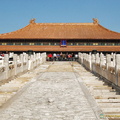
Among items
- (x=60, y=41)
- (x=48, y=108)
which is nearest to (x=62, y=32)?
(x=60, y=41)

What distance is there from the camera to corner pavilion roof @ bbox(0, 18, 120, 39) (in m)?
46.6

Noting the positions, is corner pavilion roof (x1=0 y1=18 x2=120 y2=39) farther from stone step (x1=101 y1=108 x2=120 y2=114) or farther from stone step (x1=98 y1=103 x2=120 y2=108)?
stone step (x1=101 y1=108 x2=120 y2=114)

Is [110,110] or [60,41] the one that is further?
[60,41]

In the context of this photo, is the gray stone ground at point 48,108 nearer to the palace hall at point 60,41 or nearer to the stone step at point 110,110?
the stone step at point 110,110

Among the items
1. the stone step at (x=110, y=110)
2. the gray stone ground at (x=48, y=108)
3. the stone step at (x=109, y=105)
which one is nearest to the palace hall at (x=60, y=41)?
the gray stone ground at (x=48, y=108)

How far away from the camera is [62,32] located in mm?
49062

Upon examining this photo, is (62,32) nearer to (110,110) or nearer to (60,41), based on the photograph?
(60,41)

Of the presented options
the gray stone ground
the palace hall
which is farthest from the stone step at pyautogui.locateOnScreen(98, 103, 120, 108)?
the palace hall

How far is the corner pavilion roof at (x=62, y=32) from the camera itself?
46625mm

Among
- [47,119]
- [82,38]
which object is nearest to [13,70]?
[47,119]

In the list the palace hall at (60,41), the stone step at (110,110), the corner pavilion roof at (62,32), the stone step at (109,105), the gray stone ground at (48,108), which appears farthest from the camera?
the corner pavilion roof at (62,32)

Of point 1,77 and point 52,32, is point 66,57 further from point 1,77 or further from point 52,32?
point 1,77

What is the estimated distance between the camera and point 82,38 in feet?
150

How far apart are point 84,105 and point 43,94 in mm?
2099
